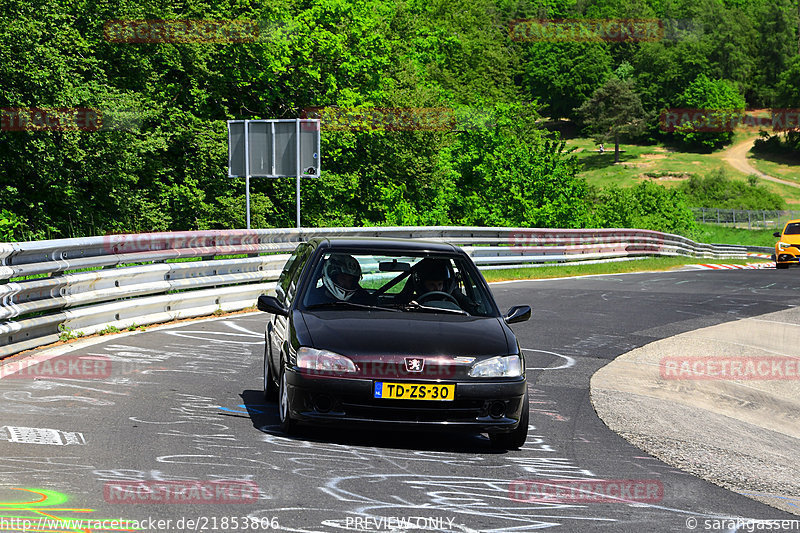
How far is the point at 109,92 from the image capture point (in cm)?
2916

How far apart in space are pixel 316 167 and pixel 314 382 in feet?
43.4

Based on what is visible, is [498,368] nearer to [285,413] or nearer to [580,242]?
[285,413]

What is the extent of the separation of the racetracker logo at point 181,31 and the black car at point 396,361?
2570 cm

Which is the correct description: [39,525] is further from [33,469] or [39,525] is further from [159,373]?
[159,373]

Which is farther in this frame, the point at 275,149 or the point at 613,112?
the point at 613,112

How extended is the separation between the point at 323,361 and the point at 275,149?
13.1m

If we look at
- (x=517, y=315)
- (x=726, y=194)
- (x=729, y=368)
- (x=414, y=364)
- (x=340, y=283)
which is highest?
(x=340, y=283)

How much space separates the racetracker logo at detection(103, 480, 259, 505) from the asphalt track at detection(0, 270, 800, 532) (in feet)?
0.11

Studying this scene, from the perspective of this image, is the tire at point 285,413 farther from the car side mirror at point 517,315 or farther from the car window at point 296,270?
the car side mirror at point 517,315

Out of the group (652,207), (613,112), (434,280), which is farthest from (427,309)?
(613,112)

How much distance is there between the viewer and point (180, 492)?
5.16 meters

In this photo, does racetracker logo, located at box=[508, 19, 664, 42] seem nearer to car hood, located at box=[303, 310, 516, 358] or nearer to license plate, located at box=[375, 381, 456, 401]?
car hood, located at box=[303, 310, 516, 358]

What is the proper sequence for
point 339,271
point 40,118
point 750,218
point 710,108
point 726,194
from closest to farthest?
point 339,271, point 40,118, point 750,218, point 726,194, point 710,108

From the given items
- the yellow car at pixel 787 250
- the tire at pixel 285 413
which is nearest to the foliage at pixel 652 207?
the yellow car at pixel 787 250
